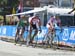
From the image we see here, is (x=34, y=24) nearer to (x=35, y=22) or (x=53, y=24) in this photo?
(x=35, y=22)

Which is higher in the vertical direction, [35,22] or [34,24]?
[35,22]

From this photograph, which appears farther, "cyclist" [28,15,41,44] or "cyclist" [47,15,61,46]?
"cyclist" [28,15,41,44]

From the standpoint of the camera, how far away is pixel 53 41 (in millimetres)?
18375

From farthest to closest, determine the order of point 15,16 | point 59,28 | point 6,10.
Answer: point 6,10
point 15,16
point 59,28

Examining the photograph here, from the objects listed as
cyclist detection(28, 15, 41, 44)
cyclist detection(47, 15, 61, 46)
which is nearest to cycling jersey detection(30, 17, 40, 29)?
cyclist detection(28, 15, 41, 44)

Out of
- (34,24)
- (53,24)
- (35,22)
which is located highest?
(53,24)

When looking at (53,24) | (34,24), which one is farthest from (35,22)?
(53,24)

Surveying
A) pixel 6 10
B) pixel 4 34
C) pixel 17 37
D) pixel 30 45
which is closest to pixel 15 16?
pixel 6 10

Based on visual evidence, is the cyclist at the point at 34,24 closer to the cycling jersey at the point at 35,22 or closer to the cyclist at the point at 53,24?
the cycling jersey at the point at 35,22

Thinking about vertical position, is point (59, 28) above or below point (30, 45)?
above

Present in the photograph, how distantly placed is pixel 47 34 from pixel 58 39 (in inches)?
32.9

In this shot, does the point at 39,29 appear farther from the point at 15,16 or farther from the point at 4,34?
the point at 15,16

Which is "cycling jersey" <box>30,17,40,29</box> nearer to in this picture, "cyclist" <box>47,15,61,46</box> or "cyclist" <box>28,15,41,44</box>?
"cyclist" <box>28,15,41,44</box>

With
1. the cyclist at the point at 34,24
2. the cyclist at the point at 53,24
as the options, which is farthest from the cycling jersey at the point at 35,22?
the cyclist at the point at 53,24
